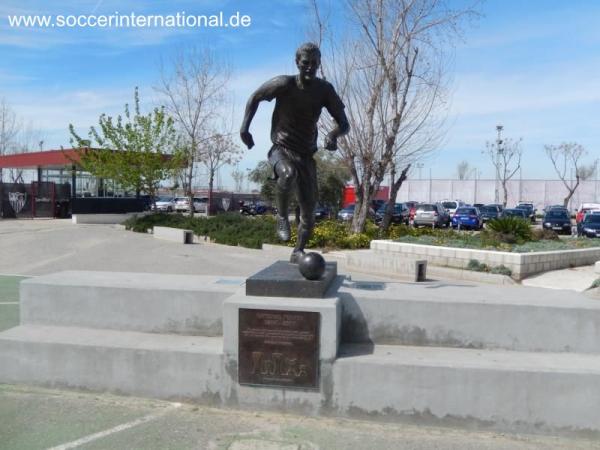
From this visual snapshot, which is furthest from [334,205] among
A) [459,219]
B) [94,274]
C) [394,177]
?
[94,274]

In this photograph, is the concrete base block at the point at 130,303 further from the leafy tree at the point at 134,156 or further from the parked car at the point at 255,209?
the parked car at the point at 255,209

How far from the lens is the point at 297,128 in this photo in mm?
5461

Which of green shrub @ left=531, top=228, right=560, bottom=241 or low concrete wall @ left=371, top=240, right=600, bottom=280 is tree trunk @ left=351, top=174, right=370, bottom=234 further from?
green shrub @ left=531, top=228, right=560, bottom=241

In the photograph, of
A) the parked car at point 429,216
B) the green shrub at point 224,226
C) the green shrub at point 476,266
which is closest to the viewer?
the green shrub at point 476,266

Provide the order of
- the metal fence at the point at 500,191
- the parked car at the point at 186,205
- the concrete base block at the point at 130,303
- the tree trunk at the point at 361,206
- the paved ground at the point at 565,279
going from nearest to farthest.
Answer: the concrete base block at the point at 130,303, the paved ground at the point at 565,279, the tree trunk at the point at 361,206, the parked car at the point at 186,205, the metal fence at the point at 500,191

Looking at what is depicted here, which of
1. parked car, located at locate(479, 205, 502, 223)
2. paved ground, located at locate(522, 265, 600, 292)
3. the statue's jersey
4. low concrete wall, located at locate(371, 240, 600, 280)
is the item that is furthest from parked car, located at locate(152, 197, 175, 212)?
the statue's jersey

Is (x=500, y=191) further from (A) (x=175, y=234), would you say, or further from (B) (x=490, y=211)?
(A) (x=175, y=234)

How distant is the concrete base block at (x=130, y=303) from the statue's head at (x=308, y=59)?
210cm

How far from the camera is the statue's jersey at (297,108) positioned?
532 centimetres

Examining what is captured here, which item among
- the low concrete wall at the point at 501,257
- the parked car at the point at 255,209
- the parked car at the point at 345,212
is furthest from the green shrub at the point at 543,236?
the parked car at the point at 255,209

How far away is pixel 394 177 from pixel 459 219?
13091 millimetres

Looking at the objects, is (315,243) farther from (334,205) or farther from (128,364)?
(334,205)

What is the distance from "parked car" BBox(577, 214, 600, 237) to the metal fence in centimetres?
3749

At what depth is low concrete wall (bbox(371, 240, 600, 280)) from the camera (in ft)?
41.5
